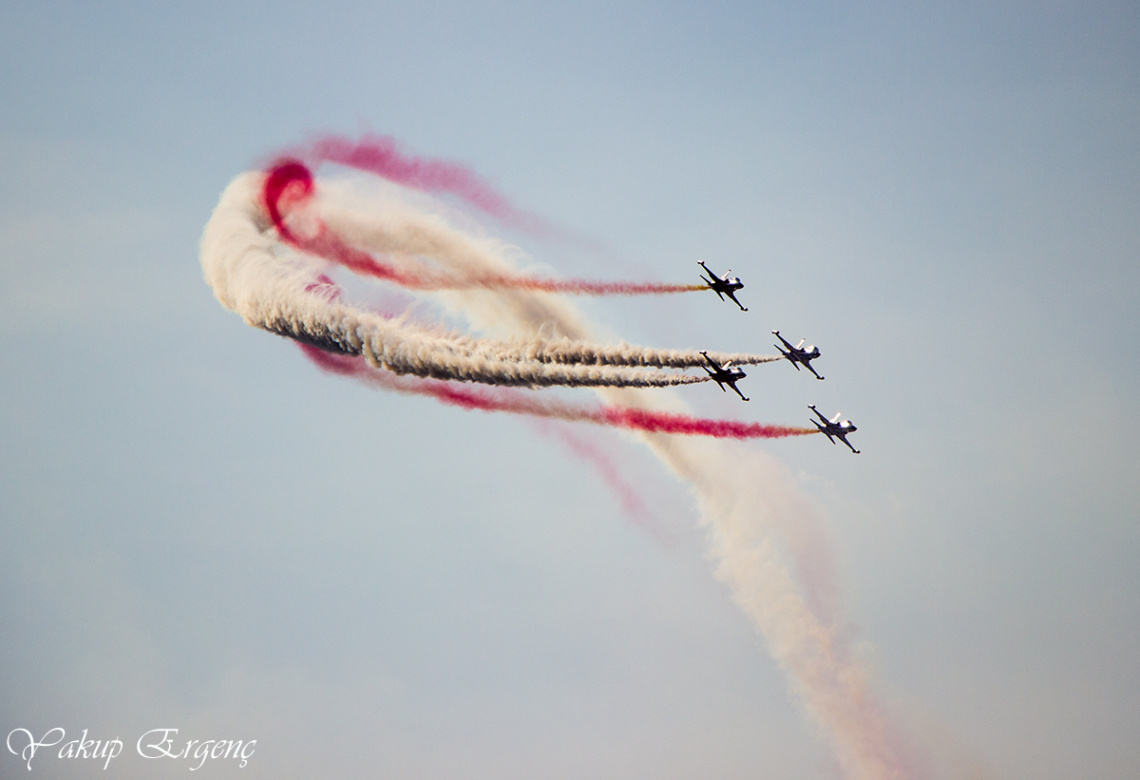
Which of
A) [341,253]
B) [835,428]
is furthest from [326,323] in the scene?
[835,428]

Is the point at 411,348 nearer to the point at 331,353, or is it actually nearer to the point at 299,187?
the point at 331,353

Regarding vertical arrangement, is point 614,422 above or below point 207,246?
below

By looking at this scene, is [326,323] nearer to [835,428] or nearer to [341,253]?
[341,253]

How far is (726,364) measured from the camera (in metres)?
51.7

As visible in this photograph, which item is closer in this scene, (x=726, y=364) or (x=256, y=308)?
(x=256, y=308)

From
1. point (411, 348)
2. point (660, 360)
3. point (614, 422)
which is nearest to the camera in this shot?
point (411, 348)

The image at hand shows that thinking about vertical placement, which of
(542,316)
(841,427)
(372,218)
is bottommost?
(841,427)

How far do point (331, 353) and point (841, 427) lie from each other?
2372 cm

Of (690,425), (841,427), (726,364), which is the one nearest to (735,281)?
(726,364)

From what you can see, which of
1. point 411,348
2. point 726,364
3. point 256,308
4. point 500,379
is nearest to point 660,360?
point 726,364

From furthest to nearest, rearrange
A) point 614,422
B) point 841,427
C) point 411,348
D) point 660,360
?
1. point 841,427
2. point 614,422
3. point 660,360
4. point 411,348

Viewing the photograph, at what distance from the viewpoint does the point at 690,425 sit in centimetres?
5538

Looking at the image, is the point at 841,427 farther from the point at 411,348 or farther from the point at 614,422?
the point at 411,348

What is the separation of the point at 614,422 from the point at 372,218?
13247mm
